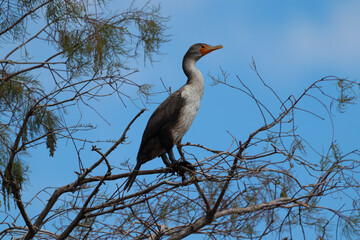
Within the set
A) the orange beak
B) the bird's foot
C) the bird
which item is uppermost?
the orange beak

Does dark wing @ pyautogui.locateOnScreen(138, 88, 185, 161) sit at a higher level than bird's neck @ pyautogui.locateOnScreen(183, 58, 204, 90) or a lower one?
lower

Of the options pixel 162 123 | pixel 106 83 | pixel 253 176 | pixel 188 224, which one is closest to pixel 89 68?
pixel 106 83

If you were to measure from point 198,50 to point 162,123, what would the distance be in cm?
98

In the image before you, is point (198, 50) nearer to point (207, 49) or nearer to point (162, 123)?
point (207, 49)

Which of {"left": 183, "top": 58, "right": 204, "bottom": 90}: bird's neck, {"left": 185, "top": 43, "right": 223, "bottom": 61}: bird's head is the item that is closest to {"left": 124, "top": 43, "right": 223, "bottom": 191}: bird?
{"left": 183, "top": 58, "right": 204, "bottom": 90}: bird's neck

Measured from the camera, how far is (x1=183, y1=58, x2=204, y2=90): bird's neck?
399 centimetres

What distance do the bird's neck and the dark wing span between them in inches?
11.6

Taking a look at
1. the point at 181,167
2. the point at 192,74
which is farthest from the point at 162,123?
the point at 192,74

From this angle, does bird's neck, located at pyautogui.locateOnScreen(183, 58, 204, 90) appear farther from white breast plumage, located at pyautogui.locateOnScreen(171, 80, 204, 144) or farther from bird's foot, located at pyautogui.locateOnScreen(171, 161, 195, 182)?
bird's foot, located at pyautogui.locateOnScreen(171, 161, 195, 182)

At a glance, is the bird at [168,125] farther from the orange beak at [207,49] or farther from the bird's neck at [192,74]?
the orange beak at [207,49]

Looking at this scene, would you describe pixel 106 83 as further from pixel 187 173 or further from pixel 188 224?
pixel 188 224

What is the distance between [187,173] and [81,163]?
2.60 ft

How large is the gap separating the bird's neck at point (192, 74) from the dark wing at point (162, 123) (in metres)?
0.29

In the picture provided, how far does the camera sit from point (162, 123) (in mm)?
3676
